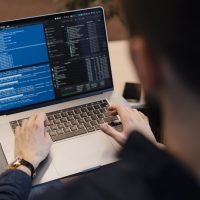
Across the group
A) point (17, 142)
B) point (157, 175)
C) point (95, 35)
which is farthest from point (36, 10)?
point (157, 175)

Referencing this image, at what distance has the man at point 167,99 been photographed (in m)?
0.42

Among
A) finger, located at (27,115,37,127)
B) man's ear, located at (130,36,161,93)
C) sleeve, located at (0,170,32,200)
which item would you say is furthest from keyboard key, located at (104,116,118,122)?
man's ear, located at (130,36,161,93)

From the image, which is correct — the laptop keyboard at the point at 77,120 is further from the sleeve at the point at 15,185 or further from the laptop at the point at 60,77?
the sleeve at the point at 15,185

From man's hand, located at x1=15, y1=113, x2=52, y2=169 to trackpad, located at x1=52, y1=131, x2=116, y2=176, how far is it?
0.04 meters

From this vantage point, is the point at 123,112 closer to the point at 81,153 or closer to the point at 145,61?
the point at 81,153

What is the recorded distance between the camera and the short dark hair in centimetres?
41

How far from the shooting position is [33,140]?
3.73ft

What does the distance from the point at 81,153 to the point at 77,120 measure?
0.15 metres

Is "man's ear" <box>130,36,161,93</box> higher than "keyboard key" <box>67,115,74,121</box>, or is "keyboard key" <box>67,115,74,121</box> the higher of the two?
"man's ear" <box>130,36,161,93</box>

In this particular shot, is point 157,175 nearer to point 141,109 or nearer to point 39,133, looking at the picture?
point 39,133

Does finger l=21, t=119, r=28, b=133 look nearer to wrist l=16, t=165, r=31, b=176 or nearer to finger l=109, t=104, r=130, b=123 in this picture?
wrist l=16, t=165, r=31, b=176

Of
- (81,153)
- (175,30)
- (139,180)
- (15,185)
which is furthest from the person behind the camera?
(81,153)

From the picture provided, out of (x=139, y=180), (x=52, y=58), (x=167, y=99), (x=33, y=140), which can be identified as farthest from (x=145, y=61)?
(x=52, y=58)

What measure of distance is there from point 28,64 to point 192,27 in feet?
3.05
